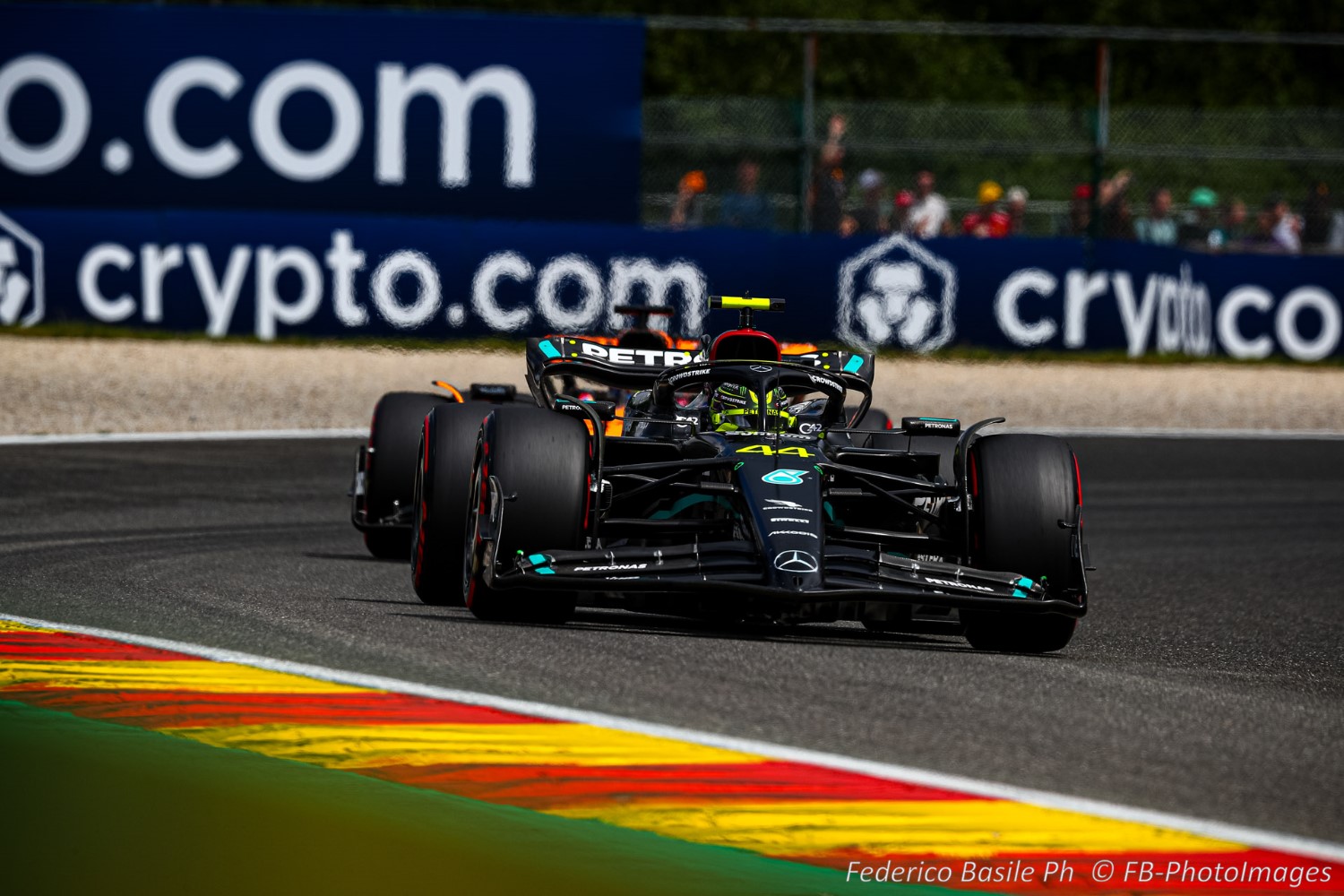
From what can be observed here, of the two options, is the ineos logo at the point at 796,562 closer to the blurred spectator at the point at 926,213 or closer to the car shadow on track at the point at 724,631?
the car shadow on track at the point at 724,631

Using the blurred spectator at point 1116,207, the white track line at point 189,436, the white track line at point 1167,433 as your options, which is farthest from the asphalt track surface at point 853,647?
the blurred spectator at point 1116,207

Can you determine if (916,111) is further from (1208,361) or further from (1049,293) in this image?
(1208,361)

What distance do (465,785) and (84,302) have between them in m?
13.4

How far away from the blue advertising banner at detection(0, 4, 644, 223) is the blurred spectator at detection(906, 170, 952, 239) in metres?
2.50

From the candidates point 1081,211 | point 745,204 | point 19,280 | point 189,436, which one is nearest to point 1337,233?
point 1081,211

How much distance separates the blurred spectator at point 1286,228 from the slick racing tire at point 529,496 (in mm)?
13909

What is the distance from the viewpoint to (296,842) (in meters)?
4.16

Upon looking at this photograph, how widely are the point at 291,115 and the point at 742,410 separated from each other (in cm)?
1173

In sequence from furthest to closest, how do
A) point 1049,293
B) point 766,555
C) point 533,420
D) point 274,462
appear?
point 1049,293, point 274,462, point 533,420, point 766,555

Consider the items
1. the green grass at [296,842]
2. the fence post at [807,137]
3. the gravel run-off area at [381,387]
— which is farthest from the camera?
the fence post at [807,137]

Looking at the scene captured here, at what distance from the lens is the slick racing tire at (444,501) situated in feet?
23.0

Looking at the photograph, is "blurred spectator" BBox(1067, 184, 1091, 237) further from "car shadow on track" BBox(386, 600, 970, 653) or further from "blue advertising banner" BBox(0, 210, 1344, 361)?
"car shadow on track" BBox(386, 600, 970, 653)

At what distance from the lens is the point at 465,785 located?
14.9ft

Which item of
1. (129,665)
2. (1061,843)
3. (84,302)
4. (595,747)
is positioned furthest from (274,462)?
(1061,843)
